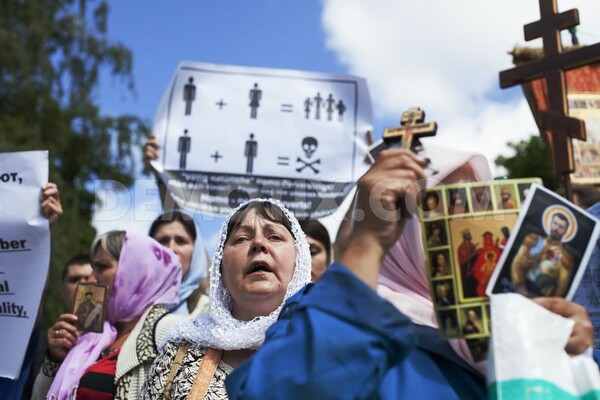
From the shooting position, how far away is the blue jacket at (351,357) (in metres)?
1.38

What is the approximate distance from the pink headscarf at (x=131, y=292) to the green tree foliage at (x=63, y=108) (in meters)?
10.7

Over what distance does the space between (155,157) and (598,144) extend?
285 cm

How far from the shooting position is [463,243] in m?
1.46

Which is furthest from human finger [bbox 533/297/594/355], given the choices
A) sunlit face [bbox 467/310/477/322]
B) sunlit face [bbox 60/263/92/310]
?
sunlit face [bbox 60/263/92/310]

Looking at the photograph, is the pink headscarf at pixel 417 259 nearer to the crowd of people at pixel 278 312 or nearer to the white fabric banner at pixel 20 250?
the crowd of people at pixel 278 312

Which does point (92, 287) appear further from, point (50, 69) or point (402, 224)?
point (50, 69)

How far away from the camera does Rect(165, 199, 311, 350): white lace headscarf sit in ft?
8.31

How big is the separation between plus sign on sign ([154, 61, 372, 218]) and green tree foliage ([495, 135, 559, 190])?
48.2 feet

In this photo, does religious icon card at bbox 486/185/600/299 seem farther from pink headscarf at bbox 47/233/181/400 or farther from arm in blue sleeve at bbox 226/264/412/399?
pink headscarf at bbox 47/233/181/400

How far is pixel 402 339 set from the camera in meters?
1.40

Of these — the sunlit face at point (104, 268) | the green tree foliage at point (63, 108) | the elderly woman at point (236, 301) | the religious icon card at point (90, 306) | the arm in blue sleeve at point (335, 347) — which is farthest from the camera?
the green tree foliage at point (63, 108)

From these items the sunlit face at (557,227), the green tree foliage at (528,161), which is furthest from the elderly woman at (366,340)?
the green tree foliage at (528,161)

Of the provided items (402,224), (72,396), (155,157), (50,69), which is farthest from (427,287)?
(50,69)

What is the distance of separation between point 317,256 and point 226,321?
5.45 ft
